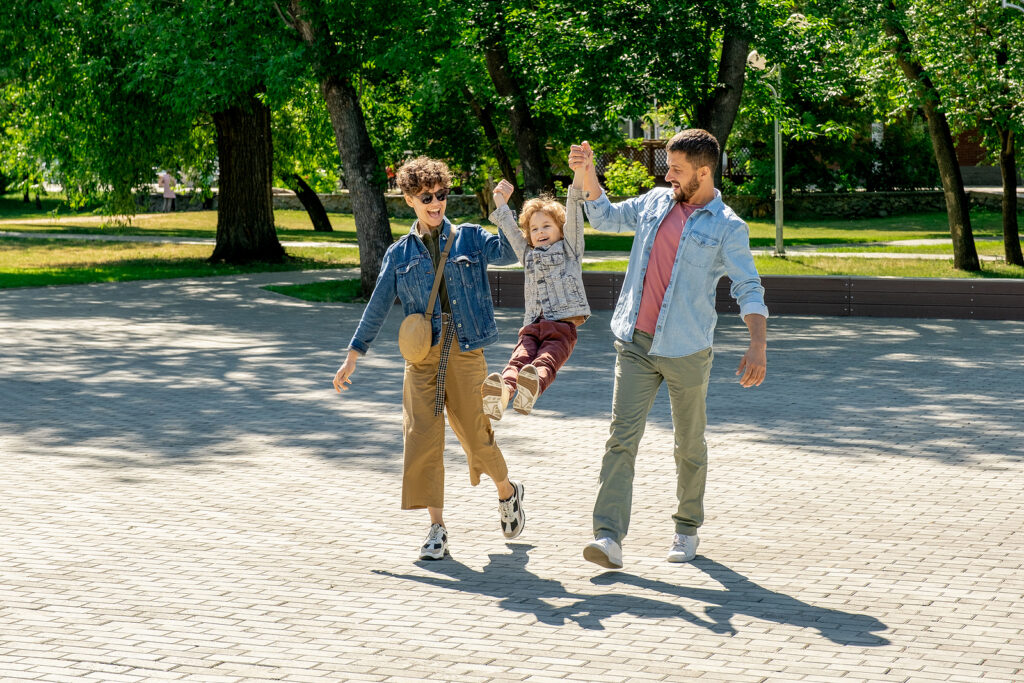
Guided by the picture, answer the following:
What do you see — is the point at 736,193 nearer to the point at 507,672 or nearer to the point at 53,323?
the point at 53,323

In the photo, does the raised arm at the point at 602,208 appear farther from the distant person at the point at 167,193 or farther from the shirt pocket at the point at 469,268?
the distant person at the point at 167,193

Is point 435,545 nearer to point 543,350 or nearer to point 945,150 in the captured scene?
point 543,350

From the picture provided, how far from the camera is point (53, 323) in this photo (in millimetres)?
15664

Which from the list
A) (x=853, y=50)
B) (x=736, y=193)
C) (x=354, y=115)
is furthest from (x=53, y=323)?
(x=736, y=193)

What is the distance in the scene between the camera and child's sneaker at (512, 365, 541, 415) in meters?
5.54

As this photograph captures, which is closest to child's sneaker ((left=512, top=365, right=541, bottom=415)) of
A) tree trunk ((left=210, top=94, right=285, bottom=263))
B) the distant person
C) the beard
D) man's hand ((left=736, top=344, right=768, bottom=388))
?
man's hand ((left=736, top=344, right=768, bottom=388))

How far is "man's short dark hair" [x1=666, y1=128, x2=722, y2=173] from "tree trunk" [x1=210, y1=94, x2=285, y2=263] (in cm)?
1754

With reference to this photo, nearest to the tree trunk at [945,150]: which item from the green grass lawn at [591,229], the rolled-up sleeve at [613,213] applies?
the green grass lawn at [591,229]

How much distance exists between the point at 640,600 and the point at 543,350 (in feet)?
3.85

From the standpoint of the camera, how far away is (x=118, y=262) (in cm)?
2497

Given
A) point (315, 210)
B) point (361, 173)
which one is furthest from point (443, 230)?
point (315, 210)

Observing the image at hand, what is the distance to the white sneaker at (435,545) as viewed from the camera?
588 cm

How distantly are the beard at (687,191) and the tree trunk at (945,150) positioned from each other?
12.9 metres

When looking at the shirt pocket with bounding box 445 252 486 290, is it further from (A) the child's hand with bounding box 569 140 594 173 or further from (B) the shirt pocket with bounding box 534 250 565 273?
(A) the child's hand with bounding box 569 140 594 173
